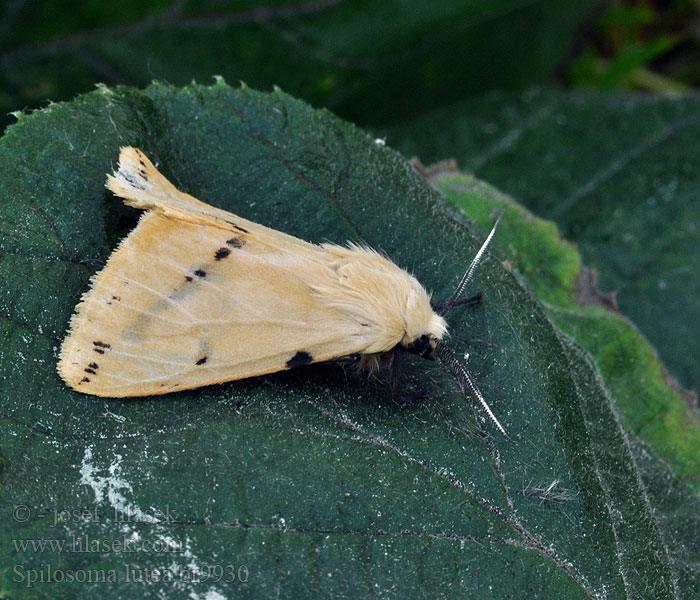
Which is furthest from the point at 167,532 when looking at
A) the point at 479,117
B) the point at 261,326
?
the point at 479,117

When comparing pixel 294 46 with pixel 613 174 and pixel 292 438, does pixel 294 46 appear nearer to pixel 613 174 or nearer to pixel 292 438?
pixel 613 174

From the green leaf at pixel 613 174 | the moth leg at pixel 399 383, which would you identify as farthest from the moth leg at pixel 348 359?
the green leaf at pixel 613 174

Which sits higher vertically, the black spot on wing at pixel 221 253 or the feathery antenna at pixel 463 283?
the feathery antenna at pixel 463 283

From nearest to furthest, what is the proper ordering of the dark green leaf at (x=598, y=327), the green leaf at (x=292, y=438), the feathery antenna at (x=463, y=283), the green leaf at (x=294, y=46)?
the green leaf at (x=292, y=438) → the feathery antenna at (x=463, y=283) → the dark green leaf at (x=598, y=327) → the green leaf at (x=294, y=46)

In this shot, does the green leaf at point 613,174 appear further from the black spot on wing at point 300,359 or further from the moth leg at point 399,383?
the black spot on wing at point 300,359

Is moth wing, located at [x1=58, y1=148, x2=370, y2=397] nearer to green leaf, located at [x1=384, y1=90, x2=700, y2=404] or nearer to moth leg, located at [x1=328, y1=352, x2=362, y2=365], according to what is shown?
moth leg, located at [x1=328, y1=352, x2=362, y2=365]

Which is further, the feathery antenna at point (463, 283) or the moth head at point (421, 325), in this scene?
the feathery antenna at point (463, 283)

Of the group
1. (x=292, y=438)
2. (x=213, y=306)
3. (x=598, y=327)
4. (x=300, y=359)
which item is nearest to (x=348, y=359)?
(x=300, y=359)

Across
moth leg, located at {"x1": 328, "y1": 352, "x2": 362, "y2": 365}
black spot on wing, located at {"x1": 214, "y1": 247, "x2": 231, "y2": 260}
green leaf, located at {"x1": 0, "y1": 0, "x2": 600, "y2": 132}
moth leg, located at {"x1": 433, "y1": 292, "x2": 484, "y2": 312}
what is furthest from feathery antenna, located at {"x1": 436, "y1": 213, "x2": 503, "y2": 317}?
green leaf, located at {"x1": 0, "y1": 0, "x2": 600, "y2": 132}
